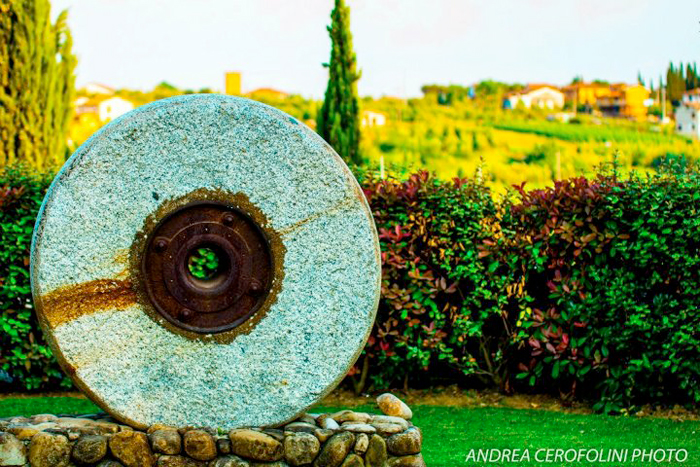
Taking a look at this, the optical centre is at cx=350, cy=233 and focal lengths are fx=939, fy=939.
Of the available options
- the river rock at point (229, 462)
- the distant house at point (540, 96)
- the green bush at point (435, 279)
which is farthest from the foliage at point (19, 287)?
the distant house at point (540, 96)

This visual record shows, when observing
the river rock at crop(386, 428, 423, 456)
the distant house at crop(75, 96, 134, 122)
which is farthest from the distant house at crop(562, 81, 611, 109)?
the river rock at crop(386, 428, 423, 456)

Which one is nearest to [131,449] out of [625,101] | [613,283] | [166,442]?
[166,442]

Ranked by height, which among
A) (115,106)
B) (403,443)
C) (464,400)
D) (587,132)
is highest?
(115,106)

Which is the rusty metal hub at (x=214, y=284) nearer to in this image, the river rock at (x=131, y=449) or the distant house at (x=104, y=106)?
the river rock at (x=131, y=449)

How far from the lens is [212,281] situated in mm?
5031

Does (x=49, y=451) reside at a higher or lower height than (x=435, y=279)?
lower

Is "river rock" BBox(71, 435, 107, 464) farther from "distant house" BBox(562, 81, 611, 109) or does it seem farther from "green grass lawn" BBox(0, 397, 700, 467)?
"distant house" BBox(562, 81, 611, 109)

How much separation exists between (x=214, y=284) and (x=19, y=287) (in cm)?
365

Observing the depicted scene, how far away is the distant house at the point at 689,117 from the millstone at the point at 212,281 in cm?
3488

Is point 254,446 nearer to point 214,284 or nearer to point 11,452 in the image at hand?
point 214,284

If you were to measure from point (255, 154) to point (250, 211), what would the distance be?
0.98 feet

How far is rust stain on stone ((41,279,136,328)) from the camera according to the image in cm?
480

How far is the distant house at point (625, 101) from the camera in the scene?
56.1 metres

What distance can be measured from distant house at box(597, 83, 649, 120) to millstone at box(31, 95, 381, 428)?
161ft
